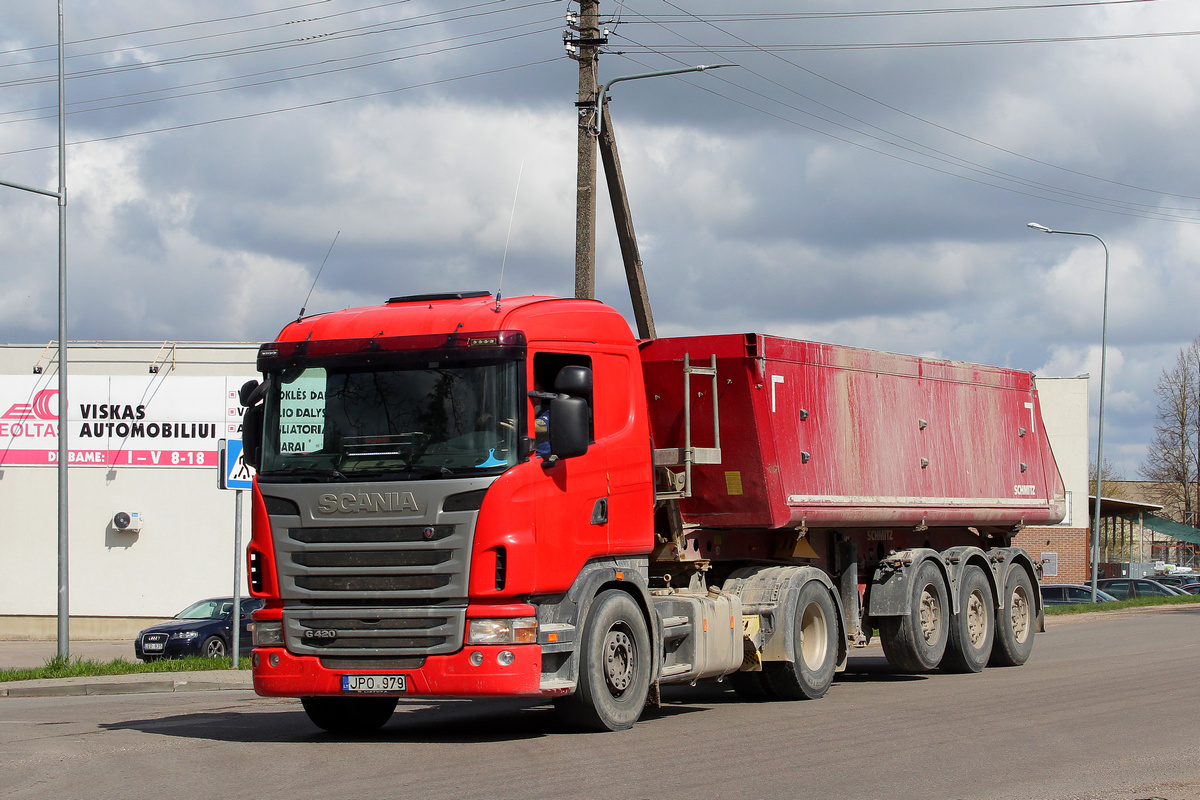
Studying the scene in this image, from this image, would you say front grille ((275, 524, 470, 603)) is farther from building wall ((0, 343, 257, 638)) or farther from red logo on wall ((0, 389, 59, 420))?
red logo on wall ((0, 389, 59, 420))

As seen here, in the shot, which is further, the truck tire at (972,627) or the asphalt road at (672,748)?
the truck tire at (972,627)

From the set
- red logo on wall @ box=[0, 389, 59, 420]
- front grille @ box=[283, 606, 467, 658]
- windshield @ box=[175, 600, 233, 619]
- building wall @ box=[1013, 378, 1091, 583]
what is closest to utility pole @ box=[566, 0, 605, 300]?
front grille @ box=[283, 606, 467, 658]

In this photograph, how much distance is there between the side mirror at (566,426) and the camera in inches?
373

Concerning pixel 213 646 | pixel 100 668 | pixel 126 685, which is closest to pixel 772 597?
pixel 126 685

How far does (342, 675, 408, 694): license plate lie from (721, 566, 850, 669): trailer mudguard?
13.1ft

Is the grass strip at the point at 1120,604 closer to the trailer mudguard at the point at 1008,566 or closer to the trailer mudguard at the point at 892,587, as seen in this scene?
the trailer mudguard at the point at 1008,566

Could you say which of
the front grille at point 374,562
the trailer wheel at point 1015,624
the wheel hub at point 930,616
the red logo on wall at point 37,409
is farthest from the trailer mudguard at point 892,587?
the red logo on wall at point 37,409

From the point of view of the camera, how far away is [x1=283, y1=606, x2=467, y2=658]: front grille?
9.34m

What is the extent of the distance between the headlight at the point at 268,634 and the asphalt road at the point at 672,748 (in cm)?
74

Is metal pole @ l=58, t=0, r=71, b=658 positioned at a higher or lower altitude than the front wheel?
higher

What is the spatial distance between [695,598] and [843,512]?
2571mm

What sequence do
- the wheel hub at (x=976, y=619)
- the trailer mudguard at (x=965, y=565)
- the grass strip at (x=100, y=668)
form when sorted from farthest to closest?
the grass strip at (x=100, y=668) < the wheel hub at (x=976, y=619) < the trailer mudguard at (x=965, y=565)

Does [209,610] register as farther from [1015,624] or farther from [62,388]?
[1015,624]

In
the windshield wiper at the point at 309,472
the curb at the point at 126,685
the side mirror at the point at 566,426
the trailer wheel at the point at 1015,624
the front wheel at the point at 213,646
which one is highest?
the side mirror at the point at 566,426
